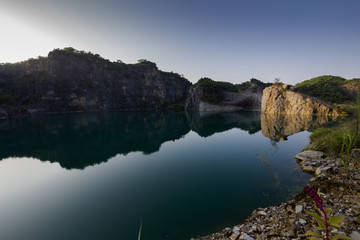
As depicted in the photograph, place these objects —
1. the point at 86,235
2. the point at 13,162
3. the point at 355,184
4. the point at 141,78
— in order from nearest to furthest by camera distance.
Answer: the point at 355,184 → the point at 86,235 → the point at 13,162 → the point at 141,78

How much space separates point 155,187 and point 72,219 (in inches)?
169

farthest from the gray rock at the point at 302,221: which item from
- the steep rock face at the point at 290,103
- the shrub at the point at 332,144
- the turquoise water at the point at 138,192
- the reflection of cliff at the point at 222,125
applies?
the steep rock face at the point at 290,103

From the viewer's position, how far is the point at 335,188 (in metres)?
5.54

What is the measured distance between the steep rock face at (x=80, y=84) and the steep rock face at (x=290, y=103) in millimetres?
76812

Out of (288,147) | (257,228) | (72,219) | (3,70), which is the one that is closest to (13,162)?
(72,219)

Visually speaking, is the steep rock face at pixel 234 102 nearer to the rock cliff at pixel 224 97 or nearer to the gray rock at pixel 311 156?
the rock cliff at pixel 224 97

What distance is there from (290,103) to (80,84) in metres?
106

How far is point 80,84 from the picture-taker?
9019 centimetres

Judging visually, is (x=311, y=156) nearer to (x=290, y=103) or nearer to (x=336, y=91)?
(x=290, y=103)

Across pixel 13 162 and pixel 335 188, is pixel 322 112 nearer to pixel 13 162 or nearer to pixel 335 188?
pixel 335 188

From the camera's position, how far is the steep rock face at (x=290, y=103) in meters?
47.5

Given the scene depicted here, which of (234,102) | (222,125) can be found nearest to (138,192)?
(222,125)

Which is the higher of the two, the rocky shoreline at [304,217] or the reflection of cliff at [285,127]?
the rocky shoreline at [304,217]

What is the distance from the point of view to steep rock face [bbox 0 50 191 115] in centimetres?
7962
